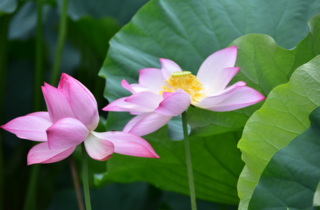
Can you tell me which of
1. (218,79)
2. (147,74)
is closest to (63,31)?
(147,74)

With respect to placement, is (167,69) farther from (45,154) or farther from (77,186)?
(77,186)

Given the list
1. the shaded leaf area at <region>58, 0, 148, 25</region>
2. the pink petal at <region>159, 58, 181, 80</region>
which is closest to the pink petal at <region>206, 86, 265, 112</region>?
the pink petal at <region>159, 58, 181, 80</region>

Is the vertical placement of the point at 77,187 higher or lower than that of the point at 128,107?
lower

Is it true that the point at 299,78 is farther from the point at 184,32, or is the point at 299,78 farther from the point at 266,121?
the point at 184,32

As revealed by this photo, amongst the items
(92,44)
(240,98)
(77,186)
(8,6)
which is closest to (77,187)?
(77,186)

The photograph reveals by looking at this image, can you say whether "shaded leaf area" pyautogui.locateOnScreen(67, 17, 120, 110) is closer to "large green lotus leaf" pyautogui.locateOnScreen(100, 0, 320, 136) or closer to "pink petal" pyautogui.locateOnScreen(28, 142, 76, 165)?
"large green lotus leaf" pyautogui.locateOnScreen(100, 0, 320, 136)

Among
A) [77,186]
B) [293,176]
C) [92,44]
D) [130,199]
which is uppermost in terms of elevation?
[293,176]
